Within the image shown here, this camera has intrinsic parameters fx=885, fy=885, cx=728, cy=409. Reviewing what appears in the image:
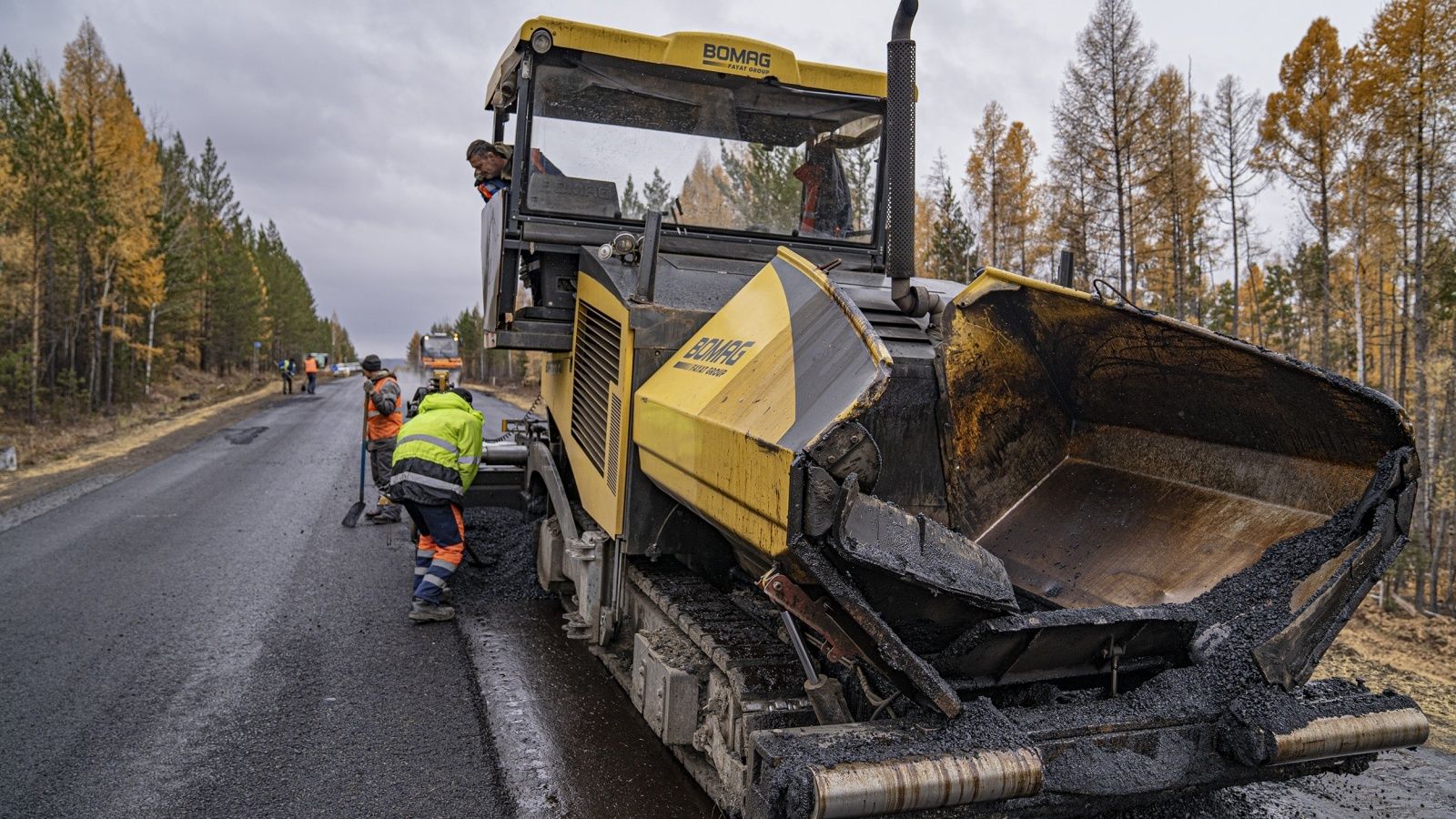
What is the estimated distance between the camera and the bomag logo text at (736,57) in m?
4.67

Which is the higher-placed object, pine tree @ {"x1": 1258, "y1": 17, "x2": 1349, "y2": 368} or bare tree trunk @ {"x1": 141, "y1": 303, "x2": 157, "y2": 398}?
pine tree @ {"x1": 1258, "y1": 17, "x2": 1349, "y2": 368}

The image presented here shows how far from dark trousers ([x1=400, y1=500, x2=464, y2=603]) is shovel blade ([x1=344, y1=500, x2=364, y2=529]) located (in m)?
3.13

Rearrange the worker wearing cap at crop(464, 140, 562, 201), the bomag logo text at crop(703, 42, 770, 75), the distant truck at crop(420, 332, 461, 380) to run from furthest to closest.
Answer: the distant truck at crop(420, 332, 461, 380), the worker wearing cap at crop(464, 140, 562, 201), the bomag logo text at crop(703, 42, 770, 75)

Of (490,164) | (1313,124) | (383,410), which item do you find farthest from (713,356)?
(1313,124)

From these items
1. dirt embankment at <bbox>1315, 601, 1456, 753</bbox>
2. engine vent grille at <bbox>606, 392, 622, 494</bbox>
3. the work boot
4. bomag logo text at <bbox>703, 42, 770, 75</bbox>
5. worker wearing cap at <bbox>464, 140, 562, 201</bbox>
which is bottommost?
dirt embankment at <bbox>1315, 601, 1456, 753</bbox>

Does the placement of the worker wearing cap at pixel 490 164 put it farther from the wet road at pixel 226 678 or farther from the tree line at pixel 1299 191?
the tree line at pixel 1299 191

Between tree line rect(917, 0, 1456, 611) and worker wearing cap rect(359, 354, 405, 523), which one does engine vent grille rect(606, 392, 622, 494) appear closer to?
worker wearing cap rect(359, 354, 405, 523)

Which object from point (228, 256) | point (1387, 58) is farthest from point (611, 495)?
point (228, 256)

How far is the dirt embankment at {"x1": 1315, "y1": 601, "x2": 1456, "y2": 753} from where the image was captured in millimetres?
4523

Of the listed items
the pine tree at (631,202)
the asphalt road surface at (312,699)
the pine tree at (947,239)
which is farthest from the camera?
the pine tree at (947,239)

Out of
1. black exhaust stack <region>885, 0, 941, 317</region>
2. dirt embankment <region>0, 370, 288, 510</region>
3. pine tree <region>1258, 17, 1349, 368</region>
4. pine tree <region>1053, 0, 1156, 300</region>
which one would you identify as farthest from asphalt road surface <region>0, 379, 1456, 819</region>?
pine tree <region>1258, 17, 1349, 368</region>

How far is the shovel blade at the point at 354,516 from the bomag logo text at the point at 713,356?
6371mm

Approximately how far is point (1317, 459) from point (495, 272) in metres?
3.79

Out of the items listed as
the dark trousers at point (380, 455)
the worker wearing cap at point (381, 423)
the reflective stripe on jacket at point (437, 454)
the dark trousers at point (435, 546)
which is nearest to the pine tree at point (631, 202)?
the reflective stripe on jacket at point (437, 454)
